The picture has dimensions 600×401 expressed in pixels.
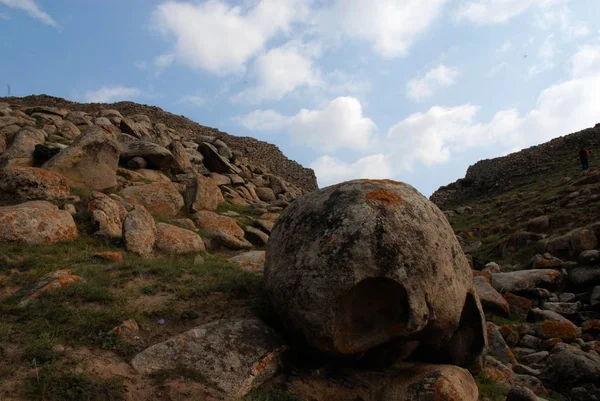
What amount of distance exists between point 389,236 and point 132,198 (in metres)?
7.78

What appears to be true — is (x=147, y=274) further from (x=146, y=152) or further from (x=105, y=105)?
(x=105, y=105)

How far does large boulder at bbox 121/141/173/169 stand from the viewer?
14.6m

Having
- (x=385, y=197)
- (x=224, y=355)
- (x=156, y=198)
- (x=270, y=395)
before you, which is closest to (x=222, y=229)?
(x=156, y=198)

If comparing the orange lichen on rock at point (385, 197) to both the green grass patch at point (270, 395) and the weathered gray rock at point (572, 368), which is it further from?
the weathered gray rock at point (572, 368)

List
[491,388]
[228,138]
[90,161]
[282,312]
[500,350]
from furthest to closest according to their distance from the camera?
[228,138]
[90,161]
[500,350]
[491,388]
[282,312]

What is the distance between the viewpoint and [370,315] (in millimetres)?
5188

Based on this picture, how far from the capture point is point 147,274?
7.13 metres

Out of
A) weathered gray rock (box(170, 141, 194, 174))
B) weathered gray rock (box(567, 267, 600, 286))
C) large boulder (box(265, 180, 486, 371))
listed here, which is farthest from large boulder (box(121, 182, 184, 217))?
weathered gray rock (box(567, 267, 600, 286))

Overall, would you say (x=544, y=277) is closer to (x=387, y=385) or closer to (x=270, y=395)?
(x=387, y=385)

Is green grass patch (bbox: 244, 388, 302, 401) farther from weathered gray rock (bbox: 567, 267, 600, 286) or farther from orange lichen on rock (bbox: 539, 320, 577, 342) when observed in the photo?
weathered gray rock (bbox: 567, 267, 600, 286)

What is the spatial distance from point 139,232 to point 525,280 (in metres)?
7.73

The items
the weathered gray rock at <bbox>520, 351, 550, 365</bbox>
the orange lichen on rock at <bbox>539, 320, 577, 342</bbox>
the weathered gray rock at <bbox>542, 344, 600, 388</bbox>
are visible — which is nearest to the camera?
the weathered gray rock at <bbox>542, 344, 600, 388</bbox>

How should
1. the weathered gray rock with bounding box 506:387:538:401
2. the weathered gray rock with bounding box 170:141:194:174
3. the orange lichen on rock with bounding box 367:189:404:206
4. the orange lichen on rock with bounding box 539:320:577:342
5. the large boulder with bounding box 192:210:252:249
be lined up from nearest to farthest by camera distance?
the weathered gray rock with bounding box 506:387:538:401, the orange lichen on rock with bounding box 367:189:404:206, the orange lichen on rock with bounding box 539:320:577:342, the large boulder with bounding box 192:210:252:249, the weathered gray rock with bounding box 170:141:194:174

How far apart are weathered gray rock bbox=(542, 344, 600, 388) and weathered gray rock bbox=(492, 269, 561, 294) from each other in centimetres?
304
